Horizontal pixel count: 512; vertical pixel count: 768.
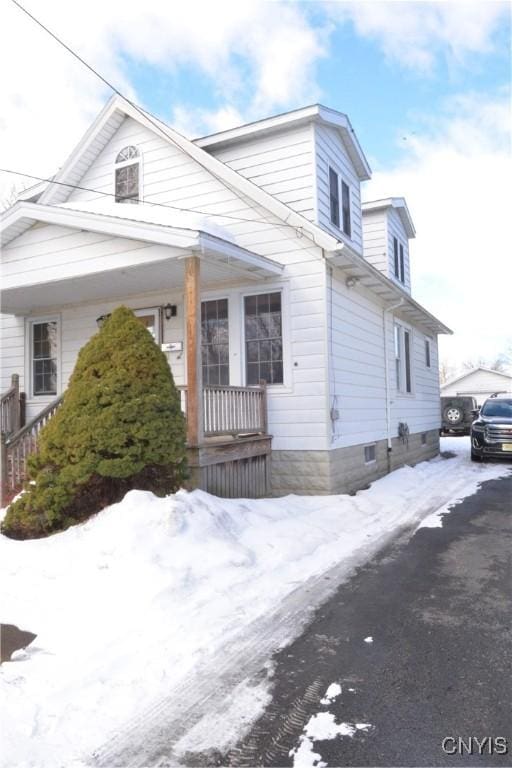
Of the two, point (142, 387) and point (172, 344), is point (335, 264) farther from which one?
point (142, 387)

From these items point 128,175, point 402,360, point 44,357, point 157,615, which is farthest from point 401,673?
point 402,360

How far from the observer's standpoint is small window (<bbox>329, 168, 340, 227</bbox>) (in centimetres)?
1046

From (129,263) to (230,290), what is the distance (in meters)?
2.20

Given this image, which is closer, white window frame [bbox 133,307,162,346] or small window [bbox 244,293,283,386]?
small window [bbox 244,293,283,386]

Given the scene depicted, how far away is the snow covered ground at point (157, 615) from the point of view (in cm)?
261

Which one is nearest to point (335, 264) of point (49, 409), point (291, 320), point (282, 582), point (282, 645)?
point (291, 320)

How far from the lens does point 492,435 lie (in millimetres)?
13828

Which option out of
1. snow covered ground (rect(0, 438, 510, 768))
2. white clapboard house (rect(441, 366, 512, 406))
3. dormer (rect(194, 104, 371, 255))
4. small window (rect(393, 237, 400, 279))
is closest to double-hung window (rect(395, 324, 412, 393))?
small window (rect(393, 237, 400, 279))

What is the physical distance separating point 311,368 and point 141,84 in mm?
5875

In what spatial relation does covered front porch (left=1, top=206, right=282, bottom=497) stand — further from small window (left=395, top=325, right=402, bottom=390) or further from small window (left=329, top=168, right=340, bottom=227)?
small window (left=395, top=325, right=402, bottom=390)

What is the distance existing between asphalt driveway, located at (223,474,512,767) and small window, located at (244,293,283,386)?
4.30 m

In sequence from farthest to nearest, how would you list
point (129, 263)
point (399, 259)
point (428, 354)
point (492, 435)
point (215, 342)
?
point (428, 354), point (399, 259), point (492, 435), point (215, 342), point (129, 263)

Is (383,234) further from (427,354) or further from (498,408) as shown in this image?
(498,408)

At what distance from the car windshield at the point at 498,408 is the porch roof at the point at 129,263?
29.7 feet
